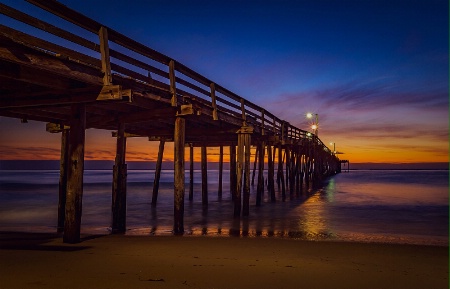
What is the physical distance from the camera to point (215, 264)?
534 cm

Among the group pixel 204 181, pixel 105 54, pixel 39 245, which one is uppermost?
pixel 105 54

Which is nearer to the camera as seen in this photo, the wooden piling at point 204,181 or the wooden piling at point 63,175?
the wooden piling at point 63,175

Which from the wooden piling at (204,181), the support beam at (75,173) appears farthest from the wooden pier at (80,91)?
the wooden piling at (204,181)

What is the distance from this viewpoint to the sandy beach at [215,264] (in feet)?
14.5

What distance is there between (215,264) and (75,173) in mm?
3256

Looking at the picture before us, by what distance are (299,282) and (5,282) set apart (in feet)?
12.3

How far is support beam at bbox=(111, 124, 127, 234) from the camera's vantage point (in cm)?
908

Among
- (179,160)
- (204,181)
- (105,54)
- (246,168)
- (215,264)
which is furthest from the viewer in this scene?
(204,181)

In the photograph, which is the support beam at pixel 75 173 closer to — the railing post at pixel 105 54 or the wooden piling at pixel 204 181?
the railing post at pixel 105 54

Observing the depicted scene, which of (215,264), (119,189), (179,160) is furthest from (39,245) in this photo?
(215,264)

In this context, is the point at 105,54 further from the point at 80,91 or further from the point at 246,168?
the point at 246,168

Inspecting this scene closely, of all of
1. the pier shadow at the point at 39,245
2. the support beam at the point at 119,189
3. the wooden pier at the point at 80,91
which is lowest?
the pier shadow at the point at 39,245

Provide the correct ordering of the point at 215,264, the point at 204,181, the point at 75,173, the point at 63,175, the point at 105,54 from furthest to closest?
the point at 204,181, the point at 63,175, the point at 75,173, the point at 105,54, the point at 215,264

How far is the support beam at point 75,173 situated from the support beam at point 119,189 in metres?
2.39
